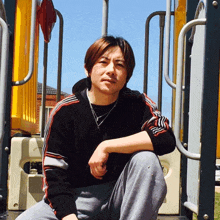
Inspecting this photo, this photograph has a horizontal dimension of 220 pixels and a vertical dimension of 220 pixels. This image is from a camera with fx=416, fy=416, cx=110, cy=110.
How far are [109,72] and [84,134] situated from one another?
1.04ft

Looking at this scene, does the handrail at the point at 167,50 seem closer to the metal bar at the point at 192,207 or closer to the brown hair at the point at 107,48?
the brown hair at the point at 107,48

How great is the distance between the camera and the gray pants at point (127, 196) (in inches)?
68.8

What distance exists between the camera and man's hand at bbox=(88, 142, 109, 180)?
184 centimetres

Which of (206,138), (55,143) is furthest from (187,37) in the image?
(55,143)

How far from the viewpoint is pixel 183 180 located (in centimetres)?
276

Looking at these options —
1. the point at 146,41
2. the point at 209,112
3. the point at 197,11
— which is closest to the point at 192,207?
the point at 209,112

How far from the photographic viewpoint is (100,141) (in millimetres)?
2008

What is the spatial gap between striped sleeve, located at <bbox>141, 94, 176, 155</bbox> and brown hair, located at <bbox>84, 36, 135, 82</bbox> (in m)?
0.24

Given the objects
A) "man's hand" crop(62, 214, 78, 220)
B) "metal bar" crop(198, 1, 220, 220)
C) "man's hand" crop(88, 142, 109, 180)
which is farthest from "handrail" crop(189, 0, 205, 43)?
"man's hand" crop(62, 214, 78, 220)

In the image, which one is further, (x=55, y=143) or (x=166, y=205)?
(x=166, y=205)

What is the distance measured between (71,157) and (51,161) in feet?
0.42

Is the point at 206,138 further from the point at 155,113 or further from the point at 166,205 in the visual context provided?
the point at 166,205

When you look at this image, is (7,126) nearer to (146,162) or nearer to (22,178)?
(22,178)

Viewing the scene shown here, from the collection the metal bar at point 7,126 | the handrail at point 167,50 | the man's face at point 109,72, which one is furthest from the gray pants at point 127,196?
the handrail at point 167,50
